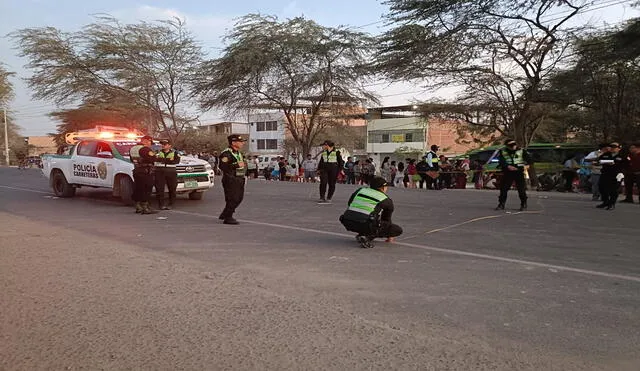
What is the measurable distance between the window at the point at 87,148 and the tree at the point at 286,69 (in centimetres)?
1513

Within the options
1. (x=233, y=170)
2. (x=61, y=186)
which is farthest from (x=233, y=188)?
(x=61, y=186)

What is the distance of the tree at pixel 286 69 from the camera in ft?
93.2

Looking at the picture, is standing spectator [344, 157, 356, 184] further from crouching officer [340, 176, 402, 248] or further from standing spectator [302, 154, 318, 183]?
Result: crouching officer [340, 176, 402, 248]

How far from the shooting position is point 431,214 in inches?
428

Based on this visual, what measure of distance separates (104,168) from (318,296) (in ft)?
31.5

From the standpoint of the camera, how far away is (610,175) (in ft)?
38.3

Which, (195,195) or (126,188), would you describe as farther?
(195,195)

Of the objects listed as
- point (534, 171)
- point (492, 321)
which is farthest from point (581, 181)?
point (492, 321)

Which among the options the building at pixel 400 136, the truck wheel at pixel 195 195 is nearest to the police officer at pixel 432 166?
the truck wheel at pixel 195 195

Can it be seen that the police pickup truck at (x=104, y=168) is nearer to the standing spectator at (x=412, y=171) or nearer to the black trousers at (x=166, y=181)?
the black trousers at (x=166, y=181)

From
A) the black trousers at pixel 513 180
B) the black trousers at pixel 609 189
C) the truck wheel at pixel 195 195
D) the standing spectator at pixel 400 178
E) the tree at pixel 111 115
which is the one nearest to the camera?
the black trousers at pixel 513 180

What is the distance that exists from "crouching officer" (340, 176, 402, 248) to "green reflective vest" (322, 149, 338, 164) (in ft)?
17.6

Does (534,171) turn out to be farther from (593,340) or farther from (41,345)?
(41,345)

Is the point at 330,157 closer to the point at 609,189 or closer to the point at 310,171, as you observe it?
the point at 609,189
